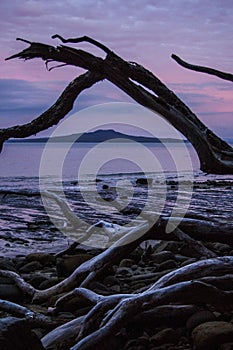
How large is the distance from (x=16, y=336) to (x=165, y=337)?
111 cm

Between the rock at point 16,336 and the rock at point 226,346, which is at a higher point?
the rock at point 16,336

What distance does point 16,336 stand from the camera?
3.14 m

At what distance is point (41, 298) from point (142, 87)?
2.64 metres

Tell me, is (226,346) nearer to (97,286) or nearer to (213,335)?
(213,335)

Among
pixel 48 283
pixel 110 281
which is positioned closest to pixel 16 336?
pixel 110 281

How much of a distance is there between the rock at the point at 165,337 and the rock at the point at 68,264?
8.07 ft

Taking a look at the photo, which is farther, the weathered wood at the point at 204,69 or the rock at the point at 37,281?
the rock at the point at 37,281

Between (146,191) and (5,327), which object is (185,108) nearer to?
(5,327)

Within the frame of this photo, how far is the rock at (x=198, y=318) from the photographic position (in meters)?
3.70

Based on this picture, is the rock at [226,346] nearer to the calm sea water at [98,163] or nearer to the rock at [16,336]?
the rock at [16,336]

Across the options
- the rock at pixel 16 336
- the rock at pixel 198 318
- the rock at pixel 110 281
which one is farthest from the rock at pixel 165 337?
the rock at pixel 110 281

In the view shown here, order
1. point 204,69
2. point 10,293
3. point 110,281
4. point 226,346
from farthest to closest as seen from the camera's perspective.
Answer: point 110,281 → point 10,293 → point 204,69 → point 226,346

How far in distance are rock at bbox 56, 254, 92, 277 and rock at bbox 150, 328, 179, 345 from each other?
8.07 feet

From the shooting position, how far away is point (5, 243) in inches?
382
